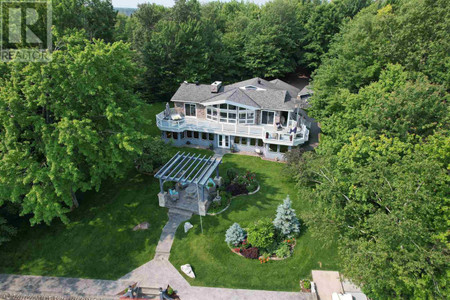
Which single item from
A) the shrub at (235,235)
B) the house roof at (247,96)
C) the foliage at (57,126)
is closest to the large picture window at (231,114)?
the house roof at (247,96)

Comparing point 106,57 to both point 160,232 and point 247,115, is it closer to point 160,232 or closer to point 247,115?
point 160,232

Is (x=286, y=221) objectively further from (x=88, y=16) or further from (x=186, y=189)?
(x=88, y=16)

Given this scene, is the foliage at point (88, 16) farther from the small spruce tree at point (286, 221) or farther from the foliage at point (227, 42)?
the small spruce tree at point (286, 221)

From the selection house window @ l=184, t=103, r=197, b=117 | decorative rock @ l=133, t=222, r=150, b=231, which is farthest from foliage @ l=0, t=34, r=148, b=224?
house window @ l=184, t=103, r=197, b=117

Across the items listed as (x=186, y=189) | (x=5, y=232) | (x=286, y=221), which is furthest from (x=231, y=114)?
(x=5, y=232)

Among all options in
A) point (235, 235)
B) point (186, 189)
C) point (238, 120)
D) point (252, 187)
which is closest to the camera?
point (235, 235)
